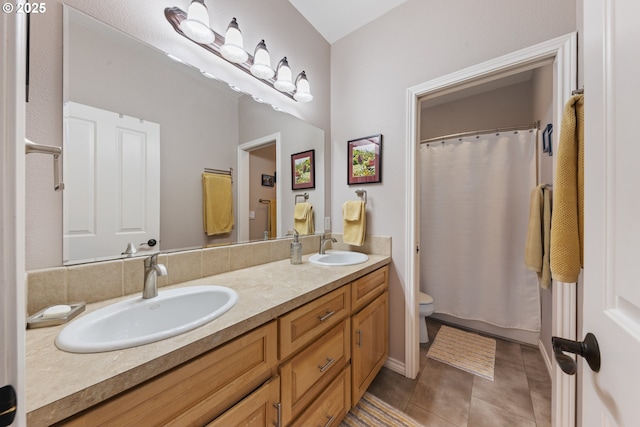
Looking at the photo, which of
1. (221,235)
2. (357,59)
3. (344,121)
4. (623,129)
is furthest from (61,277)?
(357,59)

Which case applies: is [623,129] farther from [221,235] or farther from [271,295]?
[221,235]

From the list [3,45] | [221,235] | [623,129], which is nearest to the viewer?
[3,45]

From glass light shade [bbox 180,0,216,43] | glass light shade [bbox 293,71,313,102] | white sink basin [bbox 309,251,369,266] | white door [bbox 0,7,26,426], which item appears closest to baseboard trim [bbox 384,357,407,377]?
white sink basin [bbox 309,251,369,266]

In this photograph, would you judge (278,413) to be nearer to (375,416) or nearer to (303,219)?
(375,416)

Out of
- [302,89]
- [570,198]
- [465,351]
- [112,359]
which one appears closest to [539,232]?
[570,198]

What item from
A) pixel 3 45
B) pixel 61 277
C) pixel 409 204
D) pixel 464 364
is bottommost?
pixel 464 364

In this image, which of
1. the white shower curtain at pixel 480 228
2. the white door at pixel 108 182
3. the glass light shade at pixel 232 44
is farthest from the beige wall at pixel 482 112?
the white door at pixel 108 182

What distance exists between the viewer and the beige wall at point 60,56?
0.75 m

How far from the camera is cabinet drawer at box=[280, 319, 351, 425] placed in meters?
0.84

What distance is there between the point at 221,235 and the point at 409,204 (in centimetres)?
121

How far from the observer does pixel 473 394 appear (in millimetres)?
1428

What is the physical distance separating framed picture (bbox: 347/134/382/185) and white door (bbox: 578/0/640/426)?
1.22 metres

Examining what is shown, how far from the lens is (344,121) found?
1925 millimetres

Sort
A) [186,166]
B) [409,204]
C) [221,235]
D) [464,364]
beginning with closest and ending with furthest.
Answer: [186,166] → [221,235] → [409,204] → [464,364]
